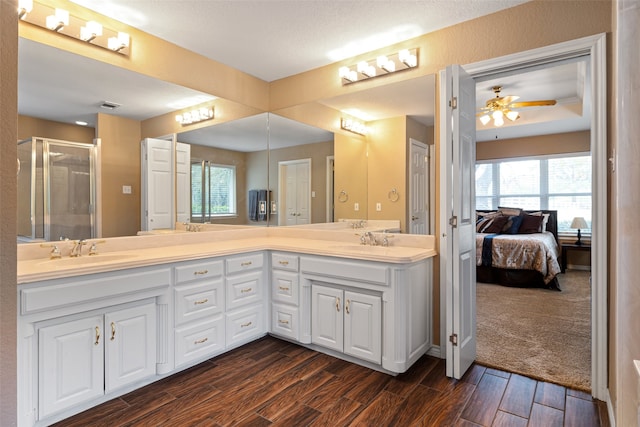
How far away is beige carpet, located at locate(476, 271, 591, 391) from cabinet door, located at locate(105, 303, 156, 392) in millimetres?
2317

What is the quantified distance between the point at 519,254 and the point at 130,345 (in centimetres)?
471

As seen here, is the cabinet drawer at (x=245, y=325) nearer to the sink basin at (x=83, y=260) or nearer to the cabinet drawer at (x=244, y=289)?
the cabinet drawer at (x=244, y=289)

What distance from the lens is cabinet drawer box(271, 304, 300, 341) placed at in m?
2.85

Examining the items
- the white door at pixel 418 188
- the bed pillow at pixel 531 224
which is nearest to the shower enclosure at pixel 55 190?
the white door at pixel 418 188

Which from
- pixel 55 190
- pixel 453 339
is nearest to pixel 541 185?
pixel 453 339

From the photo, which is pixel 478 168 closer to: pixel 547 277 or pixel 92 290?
pixel 547 277

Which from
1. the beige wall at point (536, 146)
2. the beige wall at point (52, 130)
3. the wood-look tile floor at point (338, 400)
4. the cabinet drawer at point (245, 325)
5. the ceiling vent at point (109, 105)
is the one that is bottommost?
the wood-look tile floor at point (338, 400)

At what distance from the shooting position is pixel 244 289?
281 cm

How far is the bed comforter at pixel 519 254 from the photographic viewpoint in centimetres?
465

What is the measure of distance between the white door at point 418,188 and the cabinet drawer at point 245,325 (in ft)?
4.76

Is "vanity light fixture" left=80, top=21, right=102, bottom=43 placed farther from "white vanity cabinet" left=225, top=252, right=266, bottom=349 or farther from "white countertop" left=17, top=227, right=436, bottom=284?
"white vanity cabinet" left=225, top=252, right=266, bottom=349

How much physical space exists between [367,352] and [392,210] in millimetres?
1160

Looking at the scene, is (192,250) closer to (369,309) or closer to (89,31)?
(369,309)

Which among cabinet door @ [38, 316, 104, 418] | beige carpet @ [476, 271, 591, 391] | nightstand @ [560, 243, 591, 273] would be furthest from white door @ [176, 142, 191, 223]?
nightstand @ [560, 243, 591, 273]
